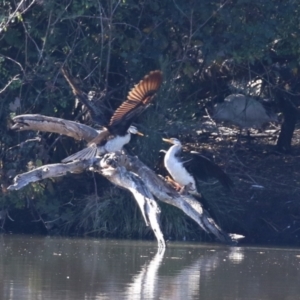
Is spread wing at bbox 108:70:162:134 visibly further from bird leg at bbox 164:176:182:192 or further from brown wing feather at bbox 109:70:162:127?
bird leg at bbox 164:176:182:192

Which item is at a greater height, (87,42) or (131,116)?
(87,42)

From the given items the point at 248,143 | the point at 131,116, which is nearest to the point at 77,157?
the point at 131,116

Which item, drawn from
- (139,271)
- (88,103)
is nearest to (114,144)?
(88,103)

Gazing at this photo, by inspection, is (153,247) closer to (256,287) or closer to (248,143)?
(256,287)

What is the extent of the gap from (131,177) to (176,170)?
1479 mm

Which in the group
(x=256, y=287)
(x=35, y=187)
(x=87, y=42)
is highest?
(x=87, y=42)

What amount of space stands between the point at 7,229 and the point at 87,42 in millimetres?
2661

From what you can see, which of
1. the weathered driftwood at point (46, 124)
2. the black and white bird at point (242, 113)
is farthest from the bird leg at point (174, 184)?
the black and white bird at point (242, 113)

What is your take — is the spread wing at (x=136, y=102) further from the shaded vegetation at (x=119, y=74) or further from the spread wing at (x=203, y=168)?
the spread wing at (x=203, y=168)

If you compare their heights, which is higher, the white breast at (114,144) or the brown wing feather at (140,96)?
the brown wing feather at (140,96)

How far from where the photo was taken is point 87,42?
37.2ft

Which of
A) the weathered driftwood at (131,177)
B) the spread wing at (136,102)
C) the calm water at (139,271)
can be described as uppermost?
the spread wing at (136,102)

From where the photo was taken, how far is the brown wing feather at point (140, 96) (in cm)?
963

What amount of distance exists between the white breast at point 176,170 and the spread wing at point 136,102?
66cm
